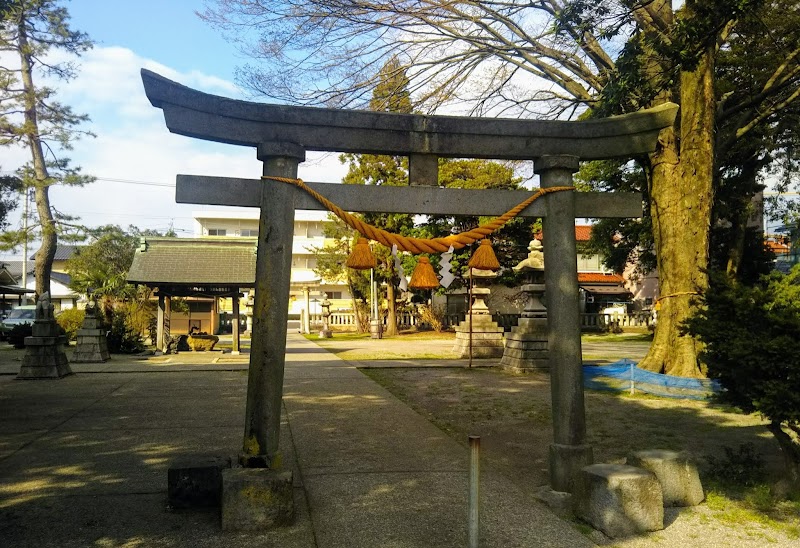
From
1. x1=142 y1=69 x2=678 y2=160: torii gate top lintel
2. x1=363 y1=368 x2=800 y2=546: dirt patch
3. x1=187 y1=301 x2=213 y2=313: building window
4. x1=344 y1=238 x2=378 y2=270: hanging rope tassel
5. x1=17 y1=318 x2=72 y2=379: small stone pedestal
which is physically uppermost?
x1=142 y1=69 x2=678 y2=160: torii gate top lintel

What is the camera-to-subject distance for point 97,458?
6457mm

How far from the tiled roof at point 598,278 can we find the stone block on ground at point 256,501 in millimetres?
41535

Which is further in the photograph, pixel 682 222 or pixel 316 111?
pixel 682 222

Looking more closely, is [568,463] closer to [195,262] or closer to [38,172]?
[195,262]

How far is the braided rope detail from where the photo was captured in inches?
201

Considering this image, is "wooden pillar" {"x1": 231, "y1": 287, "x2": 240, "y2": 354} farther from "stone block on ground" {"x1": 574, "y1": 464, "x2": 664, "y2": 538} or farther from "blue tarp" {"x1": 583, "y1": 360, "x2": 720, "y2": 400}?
"stone block on ground" {"x1": 574, "y1": 464, "x2": 664, "y2": 538}

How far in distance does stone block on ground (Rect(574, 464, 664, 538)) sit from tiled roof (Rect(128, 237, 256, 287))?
15802 millimetres

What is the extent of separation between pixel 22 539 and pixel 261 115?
3.56m

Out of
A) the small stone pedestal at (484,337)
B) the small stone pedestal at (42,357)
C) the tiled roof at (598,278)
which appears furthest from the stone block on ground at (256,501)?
the tiled roof at (598,278)

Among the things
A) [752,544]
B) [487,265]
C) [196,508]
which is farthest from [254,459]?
[487,265]

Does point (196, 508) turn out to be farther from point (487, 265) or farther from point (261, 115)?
point (487, 265)

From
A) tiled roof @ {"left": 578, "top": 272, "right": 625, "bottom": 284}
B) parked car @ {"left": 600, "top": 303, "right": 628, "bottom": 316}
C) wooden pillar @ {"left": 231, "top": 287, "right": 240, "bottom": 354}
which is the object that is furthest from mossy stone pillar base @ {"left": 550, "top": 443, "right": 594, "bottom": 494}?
tiled roof @ {"left": 578, "top": 272, "right": 625, "bottom": 284}

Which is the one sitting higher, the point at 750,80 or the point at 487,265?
the point at 750,80

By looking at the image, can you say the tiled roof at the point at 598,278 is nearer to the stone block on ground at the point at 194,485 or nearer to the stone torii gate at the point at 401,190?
the stone torii gate at the point at 401,190
